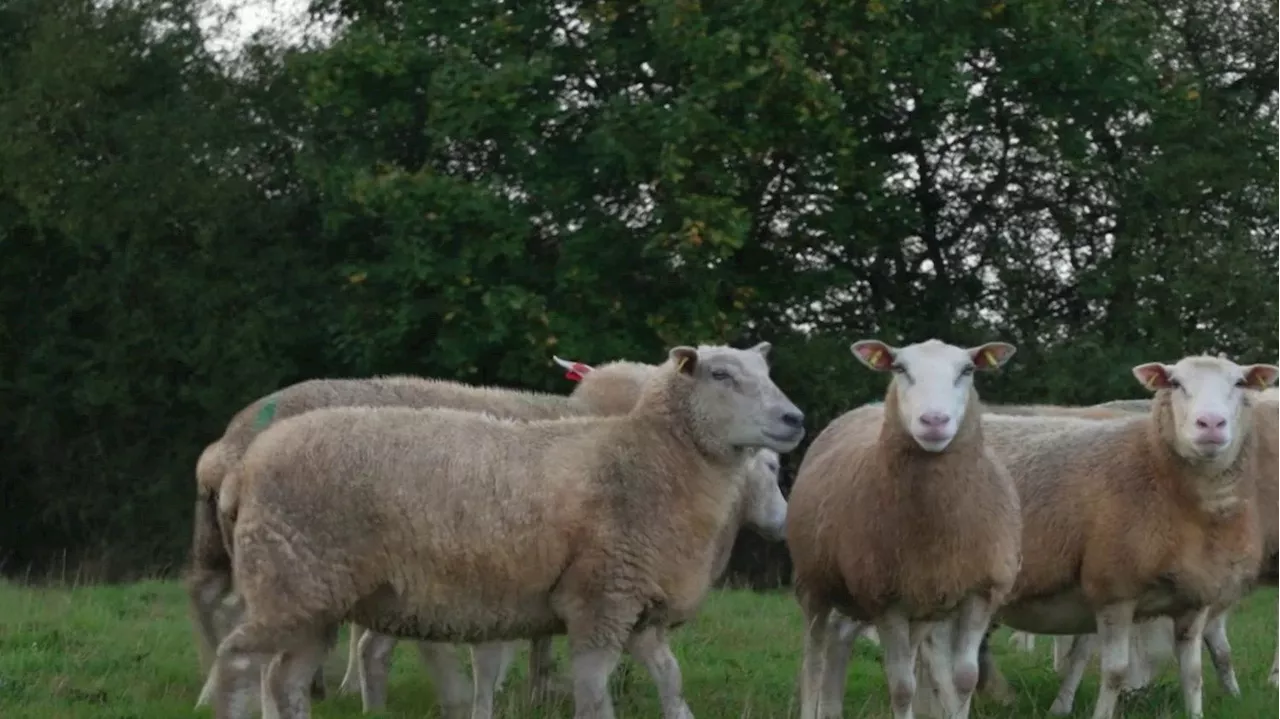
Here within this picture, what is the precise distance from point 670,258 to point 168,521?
737 centimetres

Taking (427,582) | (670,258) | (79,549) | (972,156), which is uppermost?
(972,156)

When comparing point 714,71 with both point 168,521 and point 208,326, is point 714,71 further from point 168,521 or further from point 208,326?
point 168,521

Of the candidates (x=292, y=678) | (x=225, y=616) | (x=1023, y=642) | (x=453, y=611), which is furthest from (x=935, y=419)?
(x=1023, y=642)

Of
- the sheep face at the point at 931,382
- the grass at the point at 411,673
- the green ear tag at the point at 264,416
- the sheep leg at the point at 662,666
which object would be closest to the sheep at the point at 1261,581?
the grass at the point at 411,673

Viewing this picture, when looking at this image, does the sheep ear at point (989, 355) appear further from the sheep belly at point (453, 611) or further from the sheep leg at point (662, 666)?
the sheep belly at point (453, 611)

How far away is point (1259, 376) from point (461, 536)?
14.3 feet

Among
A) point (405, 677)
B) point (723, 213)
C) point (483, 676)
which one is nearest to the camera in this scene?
point (483, 676)

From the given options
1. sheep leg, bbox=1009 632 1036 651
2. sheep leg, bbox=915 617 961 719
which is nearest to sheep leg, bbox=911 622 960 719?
sheep leg, bbox=915 617 961 719

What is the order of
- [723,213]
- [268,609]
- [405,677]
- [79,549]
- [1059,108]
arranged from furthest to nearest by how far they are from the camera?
[79,549] < [1059,108] < [723,213] < [405,677] < [268,609]

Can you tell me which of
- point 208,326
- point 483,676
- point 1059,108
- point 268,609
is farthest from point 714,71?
point 268,609

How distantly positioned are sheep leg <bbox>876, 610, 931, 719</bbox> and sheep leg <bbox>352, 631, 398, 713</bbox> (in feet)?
8.56

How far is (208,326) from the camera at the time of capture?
2078 cm

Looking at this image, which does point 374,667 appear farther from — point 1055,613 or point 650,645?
point 1055,613

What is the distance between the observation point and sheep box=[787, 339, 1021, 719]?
857cm
